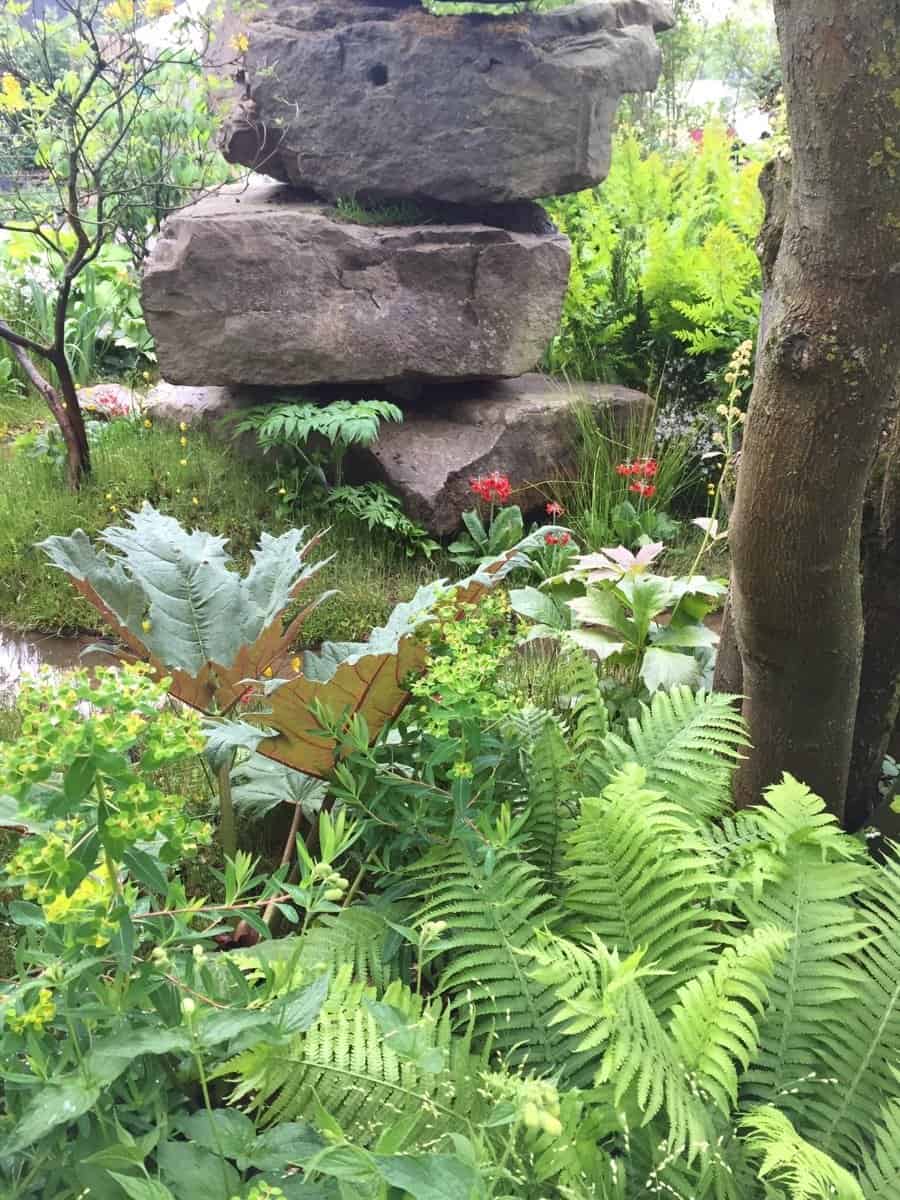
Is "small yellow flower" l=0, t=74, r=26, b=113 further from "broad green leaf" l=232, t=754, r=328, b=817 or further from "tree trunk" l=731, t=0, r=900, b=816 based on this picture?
"tree trunk" l=731, t=0, r=900, b=816

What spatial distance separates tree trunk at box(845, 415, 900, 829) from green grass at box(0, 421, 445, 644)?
6.89 feet

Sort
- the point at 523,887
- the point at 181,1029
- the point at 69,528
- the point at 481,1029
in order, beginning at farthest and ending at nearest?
1. the point at 69,528
2. the point at 523,887
3. the point at 481,1029
4. the point at 181,1029

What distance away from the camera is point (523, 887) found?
61.5 inches

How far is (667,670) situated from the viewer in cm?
266

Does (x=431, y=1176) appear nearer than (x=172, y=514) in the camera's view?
Yes

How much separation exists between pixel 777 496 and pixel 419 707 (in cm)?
70

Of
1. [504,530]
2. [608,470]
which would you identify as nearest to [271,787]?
[504,530]

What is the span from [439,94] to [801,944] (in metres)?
4.14

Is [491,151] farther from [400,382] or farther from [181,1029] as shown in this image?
[181,1029]

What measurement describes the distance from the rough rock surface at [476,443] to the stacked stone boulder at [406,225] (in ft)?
0.04

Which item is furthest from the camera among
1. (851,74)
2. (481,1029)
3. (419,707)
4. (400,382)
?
(400,382)

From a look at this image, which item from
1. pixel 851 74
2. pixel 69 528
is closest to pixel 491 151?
pixel 69 528

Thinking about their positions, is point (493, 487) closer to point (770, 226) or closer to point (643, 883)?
point (770, 226)

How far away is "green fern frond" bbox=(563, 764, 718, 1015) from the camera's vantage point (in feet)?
4.80
